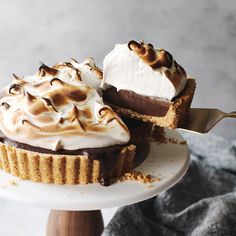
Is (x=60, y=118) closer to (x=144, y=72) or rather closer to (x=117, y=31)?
(x=144, y=72)

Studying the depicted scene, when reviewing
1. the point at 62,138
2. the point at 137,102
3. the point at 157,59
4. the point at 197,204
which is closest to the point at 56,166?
the point at 62,138

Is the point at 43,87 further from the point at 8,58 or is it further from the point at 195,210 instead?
the point at 8,58

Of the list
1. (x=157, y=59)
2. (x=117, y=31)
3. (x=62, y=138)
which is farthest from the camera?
(x=117, y=31)

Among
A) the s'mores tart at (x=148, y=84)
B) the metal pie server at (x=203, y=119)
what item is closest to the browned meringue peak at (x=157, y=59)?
the s'mores tart at (x=148, y=84)

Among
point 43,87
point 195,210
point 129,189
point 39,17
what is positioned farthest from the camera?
point 39,17

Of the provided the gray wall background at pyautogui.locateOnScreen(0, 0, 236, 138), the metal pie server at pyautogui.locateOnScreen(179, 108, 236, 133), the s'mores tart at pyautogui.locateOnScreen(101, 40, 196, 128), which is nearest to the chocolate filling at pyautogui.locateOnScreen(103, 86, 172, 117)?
the s'mores tart at pyautogui.locateOnScreen(101, 40, 196, 128)

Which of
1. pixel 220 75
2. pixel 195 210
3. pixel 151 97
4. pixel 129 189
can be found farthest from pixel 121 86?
pixel 220 75

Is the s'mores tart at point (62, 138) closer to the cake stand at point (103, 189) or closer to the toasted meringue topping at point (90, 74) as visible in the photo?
the cake stand at point (103, 189)
